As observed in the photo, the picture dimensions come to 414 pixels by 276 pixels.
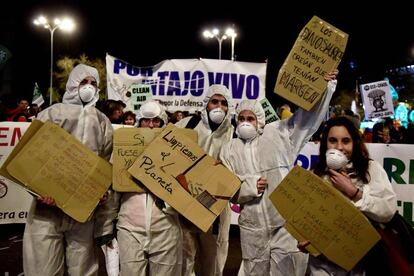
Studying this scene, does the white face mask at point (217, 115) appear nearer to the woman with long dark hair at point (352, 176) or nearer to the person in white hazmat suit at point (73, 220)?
the person in white hazmat suit at point (73, 220)

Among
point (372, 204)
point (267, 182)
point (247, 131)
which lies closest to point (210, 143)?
point (247, 131)

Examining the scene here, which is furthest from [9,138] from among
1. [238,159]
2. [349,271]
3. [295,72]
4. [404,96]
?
[404,96]

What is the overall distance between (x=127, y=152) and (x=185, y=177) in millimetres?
502

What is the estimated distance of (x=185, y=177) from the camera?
153 inches

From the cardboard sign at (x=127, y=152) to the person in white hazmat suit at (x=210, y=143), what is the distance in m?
0.79

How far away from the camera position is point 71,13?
43188 millimetres

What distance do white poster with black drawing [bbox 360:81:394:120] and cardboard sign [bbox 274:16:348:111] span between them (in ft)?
17.5

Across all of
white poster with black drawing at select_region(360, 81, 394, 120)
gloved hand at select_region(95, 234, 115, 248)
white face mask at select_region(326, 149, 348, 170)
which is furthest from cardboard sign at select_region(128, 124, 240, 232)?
white poster with black drawing at select_region(360, 81, 394, 120)

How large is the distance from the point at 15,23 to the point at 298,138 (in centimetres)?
4039

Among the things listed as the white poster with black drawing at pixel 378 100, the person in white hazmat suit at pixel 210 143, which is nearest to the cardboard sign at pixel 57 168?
the person in white hazmat suit at pixel 210 143

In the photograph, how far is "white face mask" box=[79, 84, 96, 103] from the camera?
400cm

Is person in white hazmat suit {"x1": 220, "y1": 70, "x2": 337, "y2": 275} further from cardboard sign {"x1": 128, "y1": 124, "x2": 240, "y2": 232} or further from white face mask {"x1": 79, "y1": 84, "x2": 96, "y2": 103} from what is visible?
white face mask {"x1": 79, "y1": 84, "x2": 96, "y2": 103}

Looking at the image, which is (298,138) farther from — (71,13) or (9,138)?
(71,13)

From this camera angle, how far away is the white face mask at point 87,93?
4.00m
